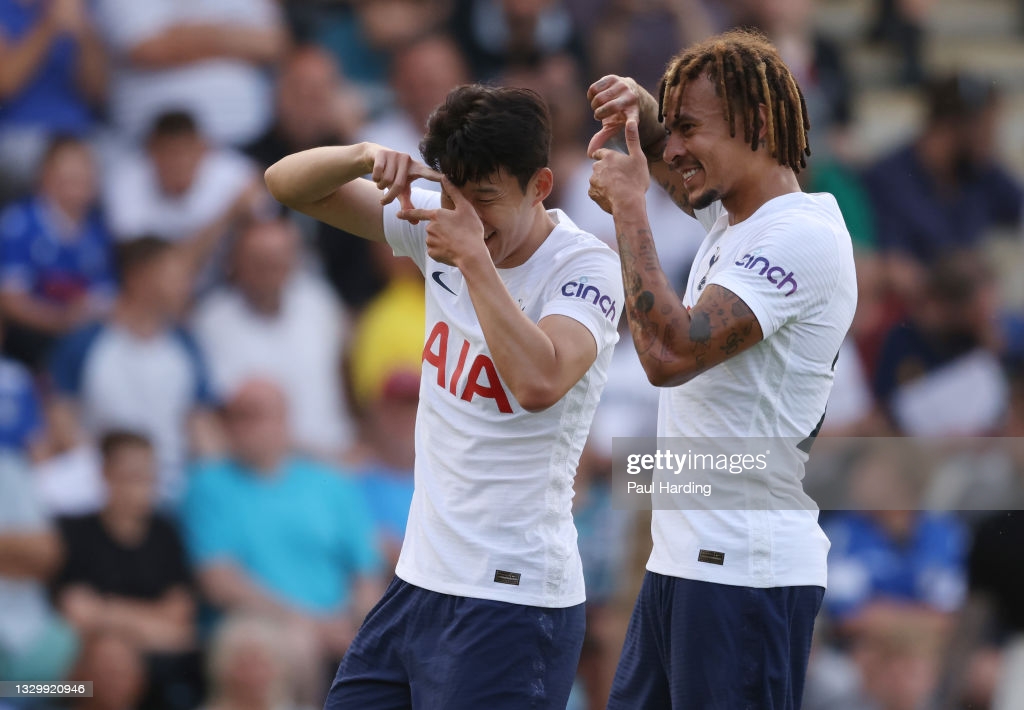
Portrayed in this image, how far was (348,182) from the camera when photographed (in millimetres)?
4027

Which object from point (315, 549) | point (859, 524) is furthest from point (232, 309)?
point (859, 524)

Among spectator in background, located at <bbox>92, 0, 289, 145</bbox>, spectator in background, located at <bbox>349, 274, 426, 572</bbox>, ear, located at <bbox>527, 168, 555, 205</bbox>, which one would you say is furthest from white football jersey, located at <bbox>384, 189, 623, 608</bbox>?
spectator in background, located at <bbox>92, 0, 289, 145</bbox>

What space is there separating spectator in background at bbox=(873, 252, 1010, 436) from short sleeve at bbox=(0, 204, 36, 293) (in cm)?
478

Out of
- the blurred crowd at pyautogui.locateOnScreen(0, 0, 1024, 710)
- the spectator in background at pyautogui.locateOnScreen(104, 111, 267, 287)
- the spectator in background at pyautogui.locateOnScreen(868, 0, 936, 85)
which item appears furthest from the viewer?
the spectator in background at pyautogui.locateOnScreen(868, 0, 936, 85)

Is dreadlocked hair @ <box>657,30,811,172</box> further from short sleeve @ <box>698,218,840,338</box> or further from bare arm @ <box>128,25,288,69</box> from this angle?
bare arm @ <box>128,25,288,69</box>

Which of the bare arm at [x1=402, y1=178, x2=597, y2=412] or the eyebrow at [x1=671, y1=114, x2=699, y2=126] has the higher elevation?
the eyebrow at [x1=671, y1=114, x2=699, y2=126]

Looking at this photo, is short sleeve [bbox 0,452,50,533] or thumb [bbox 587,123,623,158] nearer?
thumb [bbox 587,123,623,158]

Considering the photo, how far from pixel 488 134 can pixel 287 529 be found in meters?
3.76

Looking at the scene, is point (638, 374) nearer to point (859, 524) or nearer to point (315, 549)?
point (859, 524)

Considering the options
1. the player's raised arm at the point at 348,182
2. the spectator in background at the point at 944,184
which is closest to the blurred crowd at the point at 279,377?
the spectator in background at the point at 944,184

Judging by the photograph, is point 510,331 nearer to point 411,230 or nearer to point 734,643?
point 411,230

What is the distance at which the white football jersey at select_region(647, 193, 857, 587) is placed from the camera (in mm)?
3533

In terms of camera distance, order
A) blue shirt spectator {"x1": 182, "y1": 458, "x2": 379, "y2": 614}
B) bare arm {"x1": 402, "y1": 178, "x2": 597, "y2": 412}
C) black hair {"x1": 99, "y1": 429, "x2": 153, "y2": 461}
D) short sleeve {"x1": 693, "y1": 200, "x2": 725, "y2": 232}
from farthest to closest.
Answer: blue shirt spectator {"x1": 182, "y1": 458, "x2": 379, "y2": 614}
black hair {"x1": 99, "y1": 429, "x2": 153, "y2": 461}
short sleeve {"x1": 693, "y1": 200, "x2": 725, "y2": 232}
bare arm {"x1": 402, "y1": 178, "x2": 597, "y2": 412}

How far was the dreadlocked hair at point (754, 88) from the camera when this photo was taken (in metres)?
3.65
